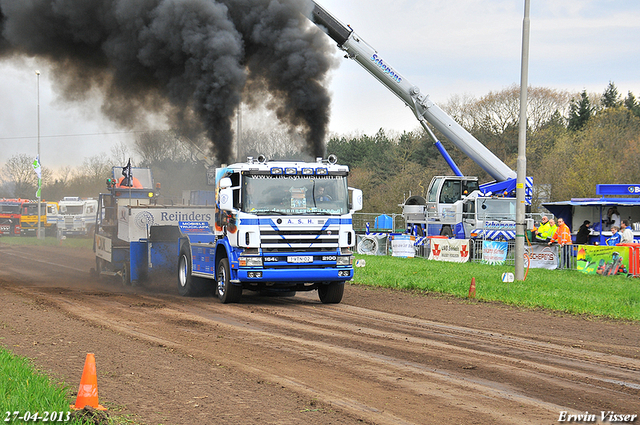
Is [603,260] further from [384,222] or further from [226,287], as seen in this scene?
[384,222]

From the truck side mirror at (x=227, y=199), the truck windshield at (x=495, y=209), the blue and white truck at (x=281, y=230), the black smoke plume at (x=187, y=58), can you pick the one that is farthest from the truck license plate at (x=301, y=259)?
the truck windshield at (x=495, y=209)

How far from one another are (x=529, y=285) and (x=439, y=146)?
15466 millimetres

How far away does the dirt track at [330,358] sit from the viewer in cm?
591

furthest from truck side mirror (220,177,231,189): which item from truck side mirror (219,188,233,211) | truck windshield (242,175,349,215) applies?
truck windshield (242,175,349,215)

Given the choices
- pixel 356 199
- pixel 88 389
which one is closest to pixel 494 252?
pixel 356 199

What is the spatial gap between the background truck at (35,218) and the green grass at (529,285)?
3755 centimetres

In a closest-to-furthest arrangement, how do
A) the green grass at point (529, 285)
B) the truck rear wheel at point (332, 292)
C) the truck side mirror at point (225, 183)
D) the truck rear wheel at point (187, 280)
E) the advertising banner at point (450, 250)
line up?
the truck side mirror at point (225, 183)
the green grass at point (529, 285)
the truck rear wheel at point (332, 292)
the truck rear wheel at point (187, 280)
the advertising banner at point (450, 250)

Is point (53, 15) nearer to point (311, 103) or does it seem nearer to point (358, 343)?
point (311, 103)

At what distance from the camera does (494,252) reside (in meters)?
24.1

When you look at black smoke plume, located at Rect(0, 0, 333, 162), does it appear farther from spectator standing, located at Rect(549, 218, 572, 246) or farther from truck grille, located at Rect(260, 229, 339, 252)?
spectator standing, located at Rect(549, 218, 572, 246)

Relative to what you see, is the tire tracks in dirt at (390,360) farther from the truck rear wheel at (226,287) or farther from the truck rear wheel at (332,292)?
the truck rear wheel at (332,292)

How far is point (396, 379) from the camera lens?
7.02 m

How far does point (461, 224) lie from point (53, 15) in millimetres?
19288

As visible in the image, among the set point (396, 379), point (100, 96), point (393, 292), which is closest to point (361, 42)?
point (100, 96)
